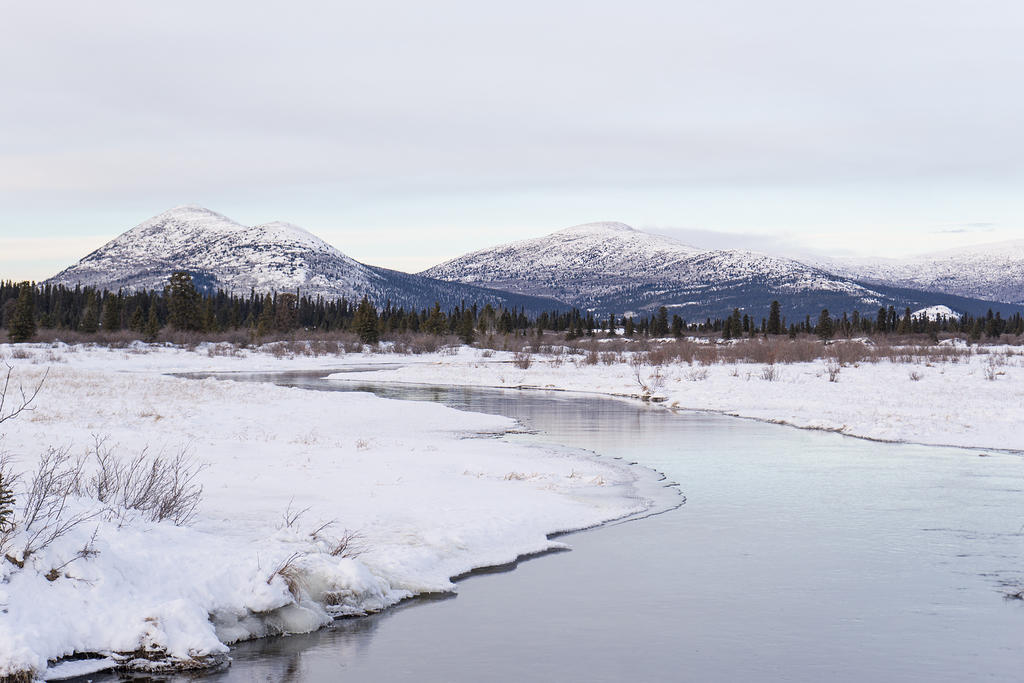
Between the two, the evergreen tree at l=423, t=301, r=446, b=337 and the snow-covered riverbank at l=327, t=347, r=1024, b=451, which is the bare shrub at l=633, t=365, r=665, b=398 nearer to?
the snow-covered riverbank at l=327, t=347, r=1024, b=451

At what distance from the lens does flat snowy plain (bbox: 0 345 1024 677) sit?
8062 millimetres

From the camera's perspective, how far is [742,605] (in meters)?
9.70

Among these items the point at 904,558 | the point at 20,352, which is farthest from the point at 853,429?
the point at 20,352

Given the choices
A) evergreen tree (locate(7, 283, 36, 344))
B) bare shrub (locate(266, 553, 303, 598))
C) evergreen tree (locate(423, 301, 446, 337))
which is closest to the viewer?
bare shrub (locate(266, 553, 303, 598))

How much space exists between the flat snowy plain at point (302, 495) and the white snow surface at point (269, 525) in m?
0.02

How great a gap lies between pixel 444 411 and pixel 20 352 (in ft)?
145

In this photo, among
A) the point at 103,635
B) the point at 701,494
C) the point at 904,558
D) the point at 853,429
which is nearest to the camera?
the point at 103,635

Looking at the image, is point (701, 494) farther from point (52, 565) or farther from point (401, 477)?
point (52, 565)

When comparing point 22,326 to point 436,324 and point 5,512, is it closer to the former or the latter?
point 436,324

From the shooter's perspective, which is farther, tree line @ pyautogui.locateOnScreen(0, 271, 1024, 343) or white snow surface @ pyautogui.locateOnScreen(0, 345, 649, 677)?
tree line @ pyautogui.locateOnScreen(0, 271, 1024, 343)

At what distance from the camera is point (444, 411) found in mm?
30031

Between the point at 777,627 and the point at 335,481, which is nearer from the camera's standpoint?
the point at 777,627

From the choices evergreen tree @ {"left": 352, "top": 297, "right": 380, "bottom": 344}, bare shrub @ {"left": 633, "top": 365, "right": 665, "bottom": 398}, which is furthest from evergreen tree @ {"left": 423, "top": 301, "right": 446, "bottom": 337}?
bare shrub @ {"left": 633, "top": 365, "right": 665, "bottom": 398}

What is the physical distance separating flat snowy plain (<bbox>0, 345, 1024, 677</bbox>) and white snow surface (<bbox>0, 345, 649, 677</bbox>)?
24mm
